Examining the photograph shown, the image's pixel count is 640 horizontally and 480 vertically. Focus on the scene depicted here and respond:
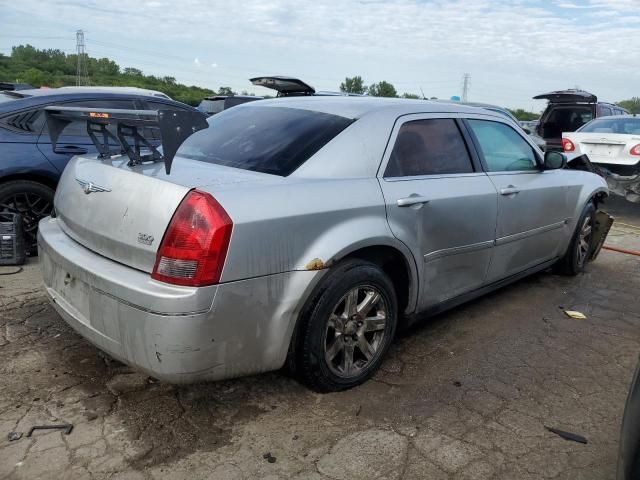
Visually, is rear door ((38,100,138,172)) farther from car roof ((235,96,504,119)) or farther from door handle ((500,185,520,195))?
door handle ((500,185,520,195))

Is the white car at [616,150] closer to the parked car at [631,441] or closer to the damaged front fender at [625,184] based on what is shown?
the damaged front fender at [625,184]

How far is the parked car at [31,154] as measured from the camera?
16.1 feet

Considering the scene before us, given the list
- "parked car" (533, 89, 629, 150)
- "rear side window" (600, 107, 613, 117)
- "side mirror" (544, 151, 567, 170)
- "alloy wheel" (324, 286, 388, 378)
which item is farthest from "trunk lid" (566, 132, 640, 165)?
"alloy wheel" (324, 286, 388, 378)

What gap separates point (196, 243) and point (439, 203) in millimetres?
1591

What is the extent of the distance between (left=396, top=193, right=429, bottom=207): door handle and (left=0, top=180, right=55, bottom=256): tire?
3.39m

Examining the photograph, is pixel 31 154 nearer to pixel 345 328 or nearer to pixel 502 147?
pixel 345 328

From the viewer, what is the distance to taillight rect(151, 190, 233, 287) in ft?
7.63

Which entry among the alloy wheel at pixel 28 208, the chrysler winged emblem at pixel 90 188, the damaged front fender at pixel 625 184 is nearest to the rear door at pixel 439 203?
the chrysler winged emblem at pixel 90 188

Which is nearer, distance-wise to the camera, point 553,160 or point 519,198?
point 519,198

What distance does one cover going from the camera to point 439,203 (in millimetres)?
3326

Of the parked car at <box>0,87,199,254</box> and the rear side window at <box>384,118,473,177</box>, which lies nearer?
the rear side window at <box>384,118,473,177</box>

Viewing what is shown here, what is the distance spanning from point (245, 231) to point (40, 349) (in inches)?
70.2

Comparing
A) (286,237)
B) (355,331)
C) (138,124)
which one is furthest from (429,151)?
(138,124)

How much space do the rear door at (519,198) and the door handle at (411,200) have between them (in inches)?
34.6
